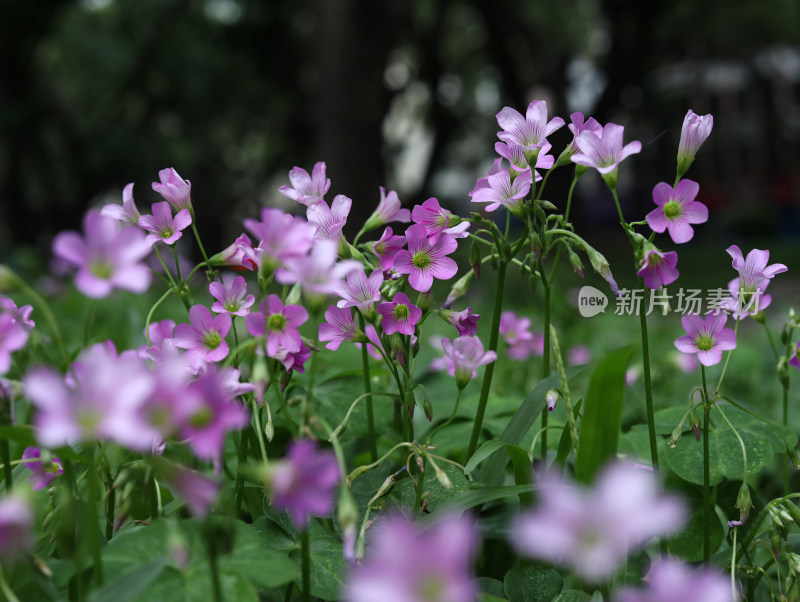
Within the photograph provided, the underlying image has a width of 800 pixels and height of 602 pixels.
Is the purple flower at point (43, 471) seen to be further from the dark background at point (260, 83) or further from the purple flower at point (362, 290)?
the dark background at point (260, 83)

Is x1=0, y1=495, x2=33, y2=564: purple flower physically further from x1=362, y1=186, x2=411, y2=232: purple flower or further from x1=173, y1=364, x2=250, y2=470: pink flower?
x1=362, y1=186, x2=411, y2=232: purple flower

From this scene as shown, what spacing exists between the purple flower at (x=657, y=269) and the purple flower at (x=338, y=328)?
365 millimetres

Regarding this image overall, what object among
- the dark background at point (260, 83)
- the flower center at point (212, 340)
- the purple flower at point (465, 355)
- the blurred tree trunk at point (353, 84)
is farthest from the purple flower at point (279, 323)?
the dark background at point (260, 83)

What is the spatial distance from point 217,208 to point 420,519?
14.7m

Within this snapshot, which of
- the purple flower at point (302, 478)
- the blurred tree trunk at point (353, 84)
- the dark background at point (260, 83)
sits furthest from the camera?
the dark background at point (260, 83)

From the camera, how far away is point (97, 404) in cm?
53

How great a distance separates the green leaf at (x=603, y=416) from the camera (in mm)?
747

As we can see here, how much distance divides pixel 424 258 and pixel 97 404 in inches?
20.6

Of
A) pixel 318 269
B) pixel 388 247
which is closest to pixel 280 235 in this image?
pixel 318 269

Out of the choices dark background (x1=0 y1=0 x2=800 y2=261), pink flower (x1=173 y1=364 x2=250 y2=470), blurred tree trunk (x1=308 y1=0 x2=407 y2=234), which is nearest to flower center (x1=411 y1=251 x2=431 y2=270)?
pink flower (x1=173 y1=364 x2=250 y2=470)

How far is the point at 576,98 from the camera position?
1499cm

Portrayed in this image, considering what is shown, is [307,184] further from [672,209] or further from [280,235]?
[672,209]

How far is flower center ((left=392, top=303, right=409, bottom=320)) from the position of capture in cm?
94

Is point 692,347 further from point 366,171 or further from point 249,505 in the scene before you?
point 366,171
